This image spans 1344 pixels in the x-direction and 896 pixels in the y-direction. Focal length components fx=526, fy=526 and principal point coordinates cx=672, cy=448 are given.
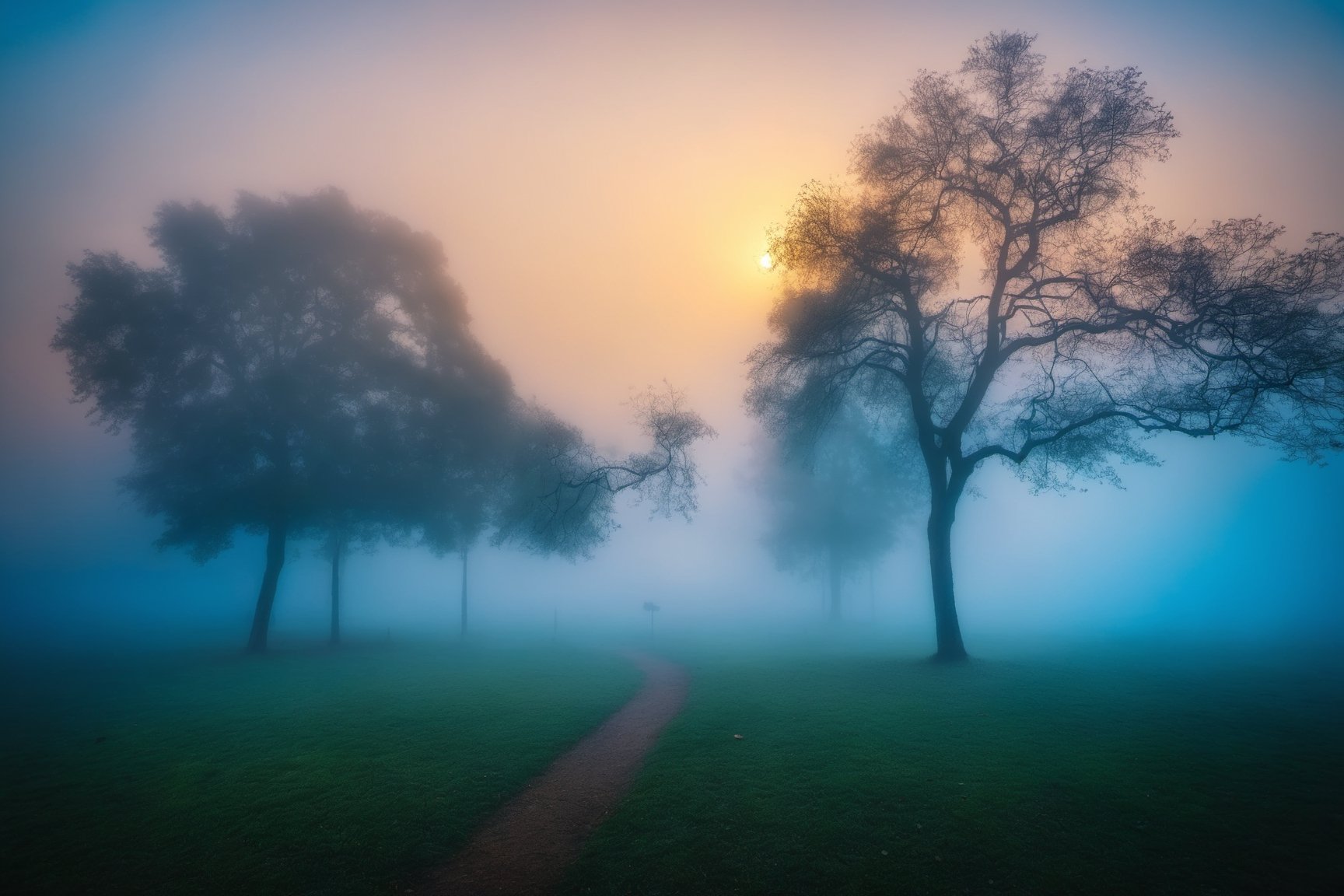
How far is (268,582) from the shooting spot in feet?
89.7

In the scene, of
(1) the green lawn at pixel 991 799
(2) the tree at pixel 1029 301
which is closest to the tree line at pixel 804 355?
(2) the tree at pixel 1029 301

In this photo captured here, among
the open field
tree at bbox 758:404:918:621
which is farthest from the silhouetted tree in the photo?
tree at bbox 758:404:918:621

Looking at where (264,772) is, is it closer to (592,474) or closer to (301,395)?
(592,474)

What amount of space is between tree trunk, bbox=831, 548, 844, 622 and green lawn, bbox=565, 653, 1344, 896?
2968 centimetres

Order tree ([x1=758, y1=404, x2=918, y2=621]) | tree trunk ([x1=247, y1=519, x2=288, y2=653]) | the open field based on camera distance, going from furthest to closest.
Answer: tree ([x1=758, y1=404, x2=918, y2=621]) < tree trunk ([x1=247, y1=519, x2=288, y2=653]) < the open field

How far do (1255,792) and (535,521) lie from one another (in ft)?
83.6

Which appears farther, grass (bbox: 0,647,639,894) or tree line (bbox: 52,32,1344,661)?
tree line (bbox: 52,32,1344,661)

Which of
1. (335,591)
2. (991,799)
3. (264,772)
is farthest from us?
(335,591)

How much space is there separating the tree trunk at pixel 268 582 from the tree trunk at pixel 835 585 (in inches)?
1521

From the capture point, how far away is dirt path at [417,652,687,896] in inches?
276

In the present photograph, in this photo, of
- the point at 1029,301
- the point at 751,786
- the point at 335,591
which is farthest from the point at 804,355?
the point at 335,591

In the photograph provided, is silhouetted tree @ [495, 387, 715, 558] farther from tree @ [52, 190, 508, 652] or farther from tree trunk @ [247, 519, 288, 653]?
tree trunk @ [247, 519, 288, 653]

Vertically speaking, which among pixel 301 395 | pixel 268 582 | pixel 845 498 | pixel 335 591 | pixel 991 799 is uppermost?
pixel 301 395

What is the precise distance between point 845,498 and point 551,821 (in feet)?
129
